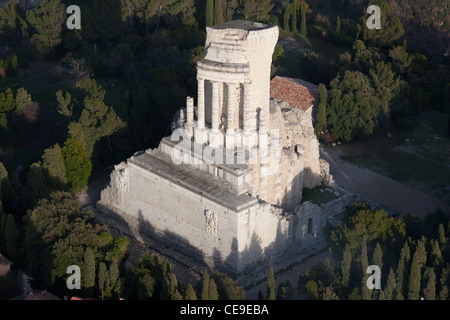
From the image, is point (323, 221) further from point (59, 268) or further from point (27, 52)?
point (27, 52)

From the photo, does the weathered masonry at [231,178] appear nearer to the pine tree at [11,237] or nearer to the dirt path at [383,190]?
the dirt path at [383,190]

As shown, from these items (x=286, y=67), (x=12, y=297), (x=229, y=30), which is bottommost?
(x=12, y=297)

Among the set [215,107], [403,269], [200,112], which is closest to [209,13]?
[200,112]

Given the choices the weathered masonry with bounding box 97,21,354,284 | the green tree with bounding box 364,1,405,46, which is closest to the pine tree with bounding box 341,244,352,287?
the weathered masonry with bounding box 97,21,354,284

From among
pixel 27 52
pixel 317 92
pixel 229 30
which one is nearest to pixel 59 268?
pixel 229 30

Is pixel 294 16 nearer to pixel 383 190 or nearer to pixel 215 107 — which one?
pixel 383 190

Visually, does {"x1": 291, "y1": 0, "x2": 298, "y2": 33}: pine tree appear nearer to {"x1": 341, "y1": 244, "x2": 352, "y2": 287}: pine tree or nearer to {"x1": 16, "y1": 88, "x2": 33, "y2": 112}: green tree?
{"x1": 16, "y1": 88, "x2": 33, "y2": 112}: green tree
